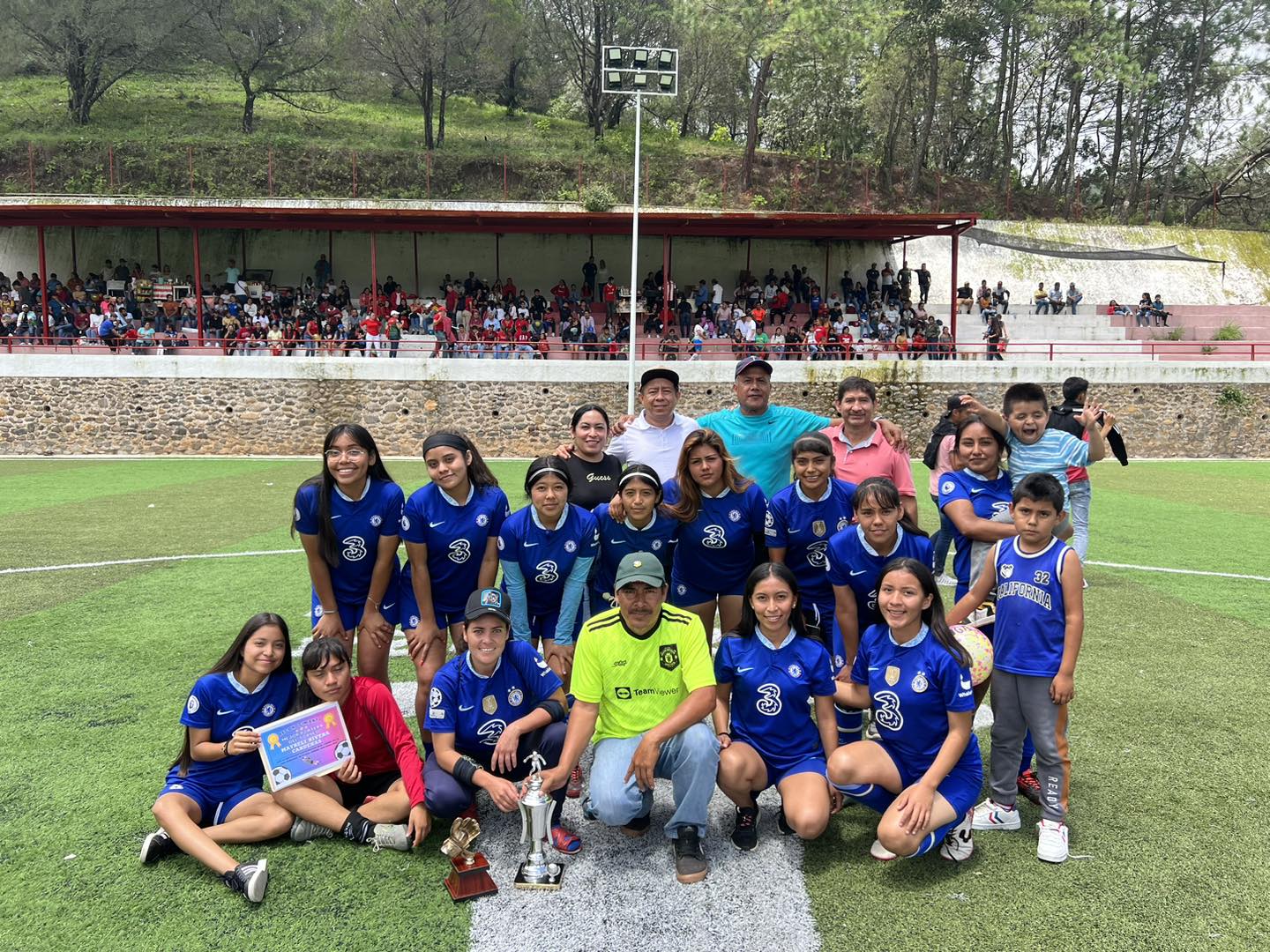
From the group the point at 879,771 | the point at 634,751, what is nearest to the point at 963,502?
the point at 879,771

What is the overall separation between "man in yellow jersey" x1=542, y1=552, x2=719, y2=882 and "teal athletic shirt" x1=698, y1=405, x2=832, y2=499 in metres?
1.71

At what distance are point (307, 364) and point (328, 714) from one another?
18764 mm

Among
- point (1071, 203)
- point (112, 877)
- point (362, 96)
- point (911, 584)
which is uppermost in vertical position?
point (362, 96)

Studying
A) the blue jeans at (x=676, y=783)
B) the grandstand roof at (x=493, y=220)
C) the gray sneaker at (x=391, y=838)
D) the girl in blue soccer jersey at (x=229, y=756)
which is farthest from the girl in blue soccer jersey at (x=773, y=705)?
the grandstand roof at (x=493, y=220)

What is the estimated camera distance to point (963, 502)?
4469 millimetres

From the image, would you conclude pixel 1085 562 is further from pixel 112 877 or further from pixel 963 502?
pixel 112 877

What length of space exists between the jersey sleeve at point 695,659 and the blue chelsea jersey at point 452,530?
135 centimetres

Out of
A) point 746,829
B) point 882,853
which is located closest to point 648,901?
point 746,829

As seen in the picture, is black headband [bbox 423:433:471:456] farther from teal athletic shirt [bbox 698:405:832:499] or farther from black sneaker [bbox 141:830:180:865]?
black sneaker [bbox 141:830:180:865]

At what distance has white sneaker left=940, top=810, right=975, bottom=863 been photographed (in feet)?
11.8

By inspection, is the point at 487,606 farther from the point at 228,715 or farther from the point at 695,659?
the point at 228,715

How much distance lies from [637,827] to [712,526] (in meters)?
1.53

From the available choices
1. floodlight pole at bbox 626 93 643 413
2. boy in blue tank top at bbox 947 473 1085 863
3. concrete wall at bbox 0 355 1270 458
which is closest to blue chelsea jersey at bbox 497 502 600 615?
boy in blue tank top at bbox 947 473 1085 863

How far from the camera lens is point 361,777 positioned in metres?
4.00
